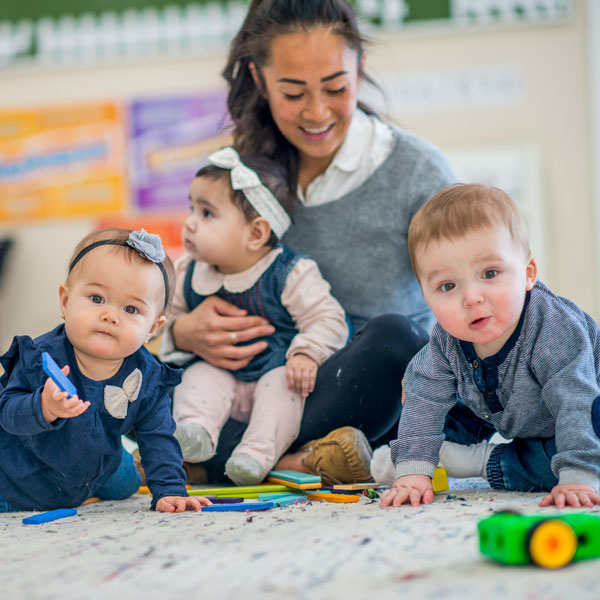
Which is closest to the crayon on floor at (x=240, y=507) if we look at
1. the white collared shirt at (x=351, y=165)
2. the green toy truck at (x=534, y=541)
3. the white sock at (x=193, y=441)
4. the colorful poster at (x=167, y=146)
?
the white sock at (x=193, y=441)

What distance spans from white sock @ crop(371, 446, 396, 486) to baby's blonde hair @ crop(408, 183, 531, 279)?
34 cm

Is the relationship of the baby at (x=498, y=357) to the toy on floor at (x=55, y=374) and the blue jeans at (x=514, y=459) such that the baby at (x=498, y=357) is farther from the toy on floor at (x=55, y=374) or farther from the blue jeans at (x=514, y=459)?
the toy on floor at (x=55, y=374)

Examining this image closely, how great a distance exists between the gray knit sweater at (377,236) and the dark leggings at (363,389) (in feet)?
0.71

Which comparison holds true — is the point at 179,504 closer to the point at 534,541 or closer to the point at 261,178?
the point at 534,541

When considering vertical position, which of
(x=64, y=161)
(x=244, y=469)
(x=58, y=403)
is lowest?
(x=244, y=469)

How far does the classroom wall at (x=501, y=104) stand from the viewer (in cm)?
363

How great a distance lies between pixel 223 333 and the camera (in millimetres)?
1523

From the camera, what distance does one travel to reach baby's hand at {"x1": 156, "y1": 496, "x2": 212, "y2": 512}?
3.66ft

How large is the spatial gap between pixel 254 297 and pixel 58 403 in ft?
2.02

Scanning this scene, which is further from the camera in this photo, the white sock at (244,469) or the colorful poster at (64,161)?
the colorful poster at (64,161)

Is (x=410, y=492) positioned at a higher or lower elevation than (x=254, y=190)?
lower

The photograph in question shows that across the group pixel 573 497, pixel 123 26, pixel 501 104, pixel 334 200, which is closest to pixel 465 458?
pixel 573 497

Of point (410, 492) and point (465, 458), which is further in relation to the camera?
point (465, 458)

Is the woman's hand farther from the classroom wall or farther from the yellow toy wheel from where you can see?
the classroom wall
